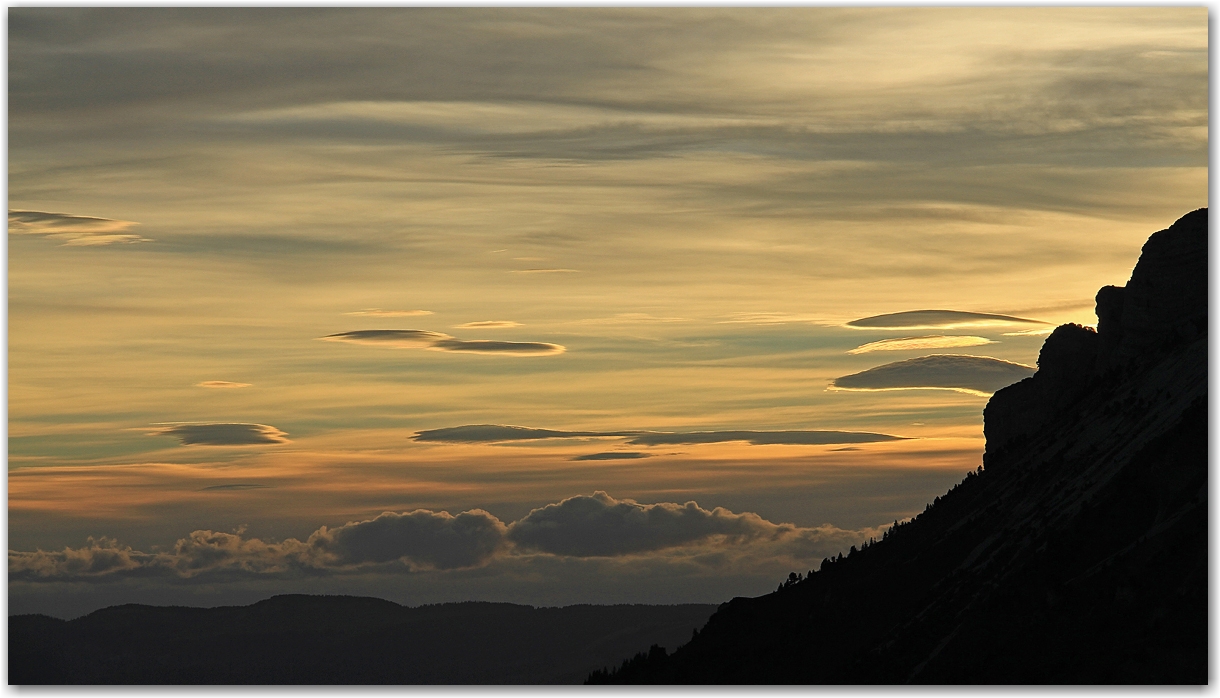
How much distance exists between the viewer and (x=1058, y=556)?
36.8 m

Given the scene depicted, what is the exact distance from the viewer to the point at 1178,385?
43.9 metres

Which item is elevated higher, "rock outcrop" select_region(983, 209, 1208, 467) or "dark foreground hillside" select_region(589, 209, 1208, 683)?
"rock outcrop" select_region(983, 209, 1208, 467)

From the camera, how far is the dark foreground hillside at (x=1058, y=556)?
30750 mm

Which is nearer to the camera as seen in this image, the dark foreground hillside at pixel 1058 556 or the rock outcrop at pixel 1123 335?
the dark foreground hillside at pixel 1058 556

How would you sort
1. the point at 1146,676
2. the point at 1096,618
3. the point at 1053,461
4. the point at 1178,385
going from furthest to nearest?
the point at 1053,461 → the point at 1178,385 → the point at 1096,618 → the point at 1146,676

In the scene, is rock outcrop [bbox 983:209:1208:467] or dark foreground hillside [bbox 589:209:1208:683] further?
rock outcrop [bbox 983:209:1208:467]

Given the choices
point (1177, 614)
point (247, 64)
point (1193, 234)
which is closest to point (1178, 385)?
point (1193, 234)

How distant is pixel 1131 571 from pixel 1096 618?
1718mm

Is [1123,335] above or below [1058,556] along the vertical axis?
above

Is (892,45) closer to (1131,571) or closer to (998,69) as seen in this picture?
(998,69)

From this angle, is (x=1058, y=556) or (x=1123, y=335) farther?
(x=1123, y=335)

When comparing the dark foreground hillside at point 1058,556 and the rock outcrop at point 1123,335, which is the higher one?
the rock outcrop at point 1123,335

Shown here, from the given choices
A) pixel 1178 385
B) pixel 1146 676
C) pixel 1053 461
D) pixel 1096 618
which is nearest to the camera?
pixel 1146 676

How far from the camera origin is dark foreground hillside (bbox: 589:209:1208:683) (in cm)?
3075
